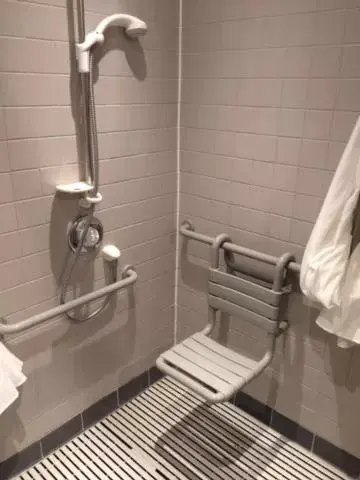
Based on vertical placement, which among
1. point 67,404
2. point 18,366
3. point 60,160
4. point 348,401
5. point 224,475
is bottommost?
point 224,475

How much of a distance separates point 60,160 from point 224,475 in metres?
1.33

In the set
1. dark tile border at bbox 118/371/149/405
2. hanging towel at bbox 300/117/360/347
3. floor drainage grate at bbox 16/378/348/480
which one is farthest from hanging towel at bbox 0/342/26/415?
hanging towel at bbox 300/117/360/347

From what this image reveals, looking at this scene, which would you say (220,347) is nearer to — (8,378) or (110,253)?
(110,253)

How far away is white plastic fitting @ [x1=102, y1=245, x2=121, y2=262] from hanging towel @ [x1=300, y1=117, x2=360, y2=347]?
712 millimetres

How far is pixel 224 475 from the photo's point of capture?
1.59 metres

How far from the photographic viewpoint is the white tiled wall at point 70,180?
1.26 meters

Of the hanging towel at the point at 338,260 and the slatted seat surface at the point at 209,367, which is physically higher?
the hanging towel at the point at 338,260

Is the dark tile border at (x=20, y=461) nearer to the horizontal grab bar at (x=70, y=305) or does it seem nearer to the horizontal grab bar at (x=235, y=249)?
the horizontal grab bar at (x=70, y=305)

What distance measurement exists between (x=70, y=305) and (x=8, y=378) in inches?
12.6

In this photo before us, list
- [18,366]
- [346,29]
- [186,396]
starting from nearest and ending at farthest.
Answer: [346,29] → [18,366] → [186,396]

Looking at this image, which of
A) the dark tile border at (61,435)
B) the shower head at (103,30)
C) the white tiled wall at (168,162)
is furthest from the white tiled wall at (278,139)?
the dark tile border at (61,435)

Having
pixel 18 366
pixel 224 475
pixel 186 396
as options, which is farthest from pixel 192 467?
pixel 18 366

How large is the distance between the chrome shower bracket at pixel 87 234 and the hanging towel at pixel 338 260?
0.76m

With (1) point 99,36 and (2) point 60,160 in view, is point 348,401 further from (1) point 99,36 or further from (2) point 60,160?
(1) point 99,36
